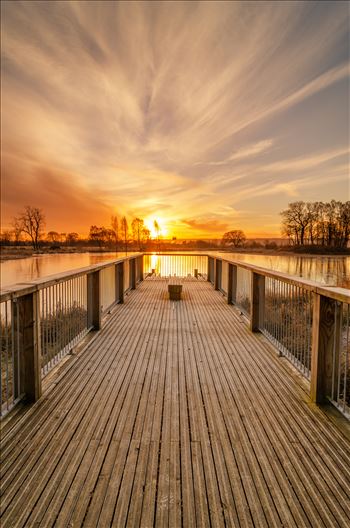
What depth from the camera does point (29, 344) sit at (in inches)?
90.0

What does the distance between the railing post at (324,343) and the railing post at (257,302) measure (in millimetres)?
1913

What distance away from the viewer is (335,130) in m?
13.3

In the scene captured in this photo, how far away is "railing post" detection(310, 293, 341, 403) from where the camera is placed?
88.2 inches

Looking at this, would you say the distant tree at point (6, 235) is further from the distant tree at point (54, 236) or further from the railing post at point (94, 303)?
the railing post at point (94, 303)

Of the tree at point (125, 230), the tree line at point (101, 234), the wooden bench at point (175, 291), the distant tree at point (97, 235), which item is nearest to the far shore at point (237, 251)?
the distant tree at point (97, 235)

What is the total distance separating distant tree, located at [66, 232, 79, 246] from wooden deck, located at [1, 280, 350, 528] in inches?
2206

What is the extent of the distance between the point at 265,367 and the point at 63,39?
1099 cm

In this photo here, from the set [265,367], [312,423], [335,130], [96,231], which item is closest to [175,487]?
[312,423]

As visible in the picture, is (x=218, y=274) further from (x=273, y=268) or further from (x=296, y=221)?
(x=296, y=221)

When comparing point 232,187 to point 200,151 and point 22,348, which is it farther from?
point 22,348

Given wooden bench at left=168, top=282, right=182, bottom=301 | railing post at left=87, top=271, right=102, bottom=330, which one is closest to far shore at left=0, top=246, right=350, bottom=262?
wooden bench at left=168, top=282, right=182, bottom=301

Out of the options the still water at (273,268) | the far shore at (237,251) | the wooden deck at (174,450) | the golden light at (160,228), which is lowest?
the still water at (273,268)

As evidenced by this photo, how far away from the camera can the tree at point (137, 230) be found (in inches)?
2096

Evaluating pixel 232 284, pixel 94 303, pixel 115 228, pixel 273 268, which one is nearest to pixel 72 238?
pixel 115 228
